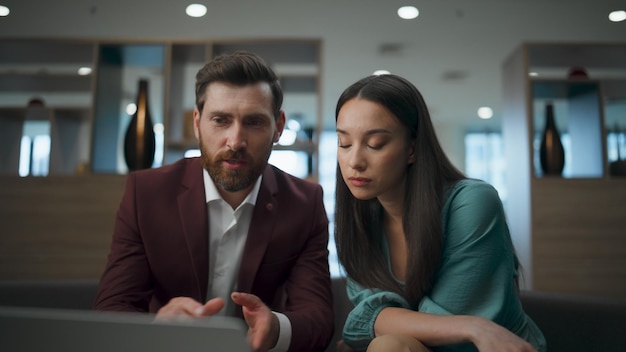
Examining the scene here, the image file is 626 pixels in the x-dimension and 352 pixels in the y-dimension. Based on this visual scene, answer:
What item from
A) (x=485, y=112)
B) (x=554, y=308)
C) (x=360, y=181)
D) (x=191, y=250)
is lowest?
(x=554, y=308)

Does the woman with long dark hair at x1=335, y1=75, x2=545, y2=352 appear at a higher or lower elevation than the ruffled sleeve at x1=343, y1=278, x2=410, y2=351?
higher

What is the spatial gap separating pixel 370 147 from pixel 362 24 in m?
2.64

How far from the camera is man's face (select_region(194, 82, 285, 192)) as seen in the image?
78 centimetres

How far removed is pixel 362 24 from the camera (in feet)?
10.3

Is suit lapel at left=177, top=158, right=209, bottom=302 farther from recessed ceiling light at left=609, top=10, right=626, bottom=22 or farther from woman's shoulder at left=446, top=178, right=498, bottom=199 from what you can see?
recessed ceiling light at left=609, top=10, right=626, bottom=22

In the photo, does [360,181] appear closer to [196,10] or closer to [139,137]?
[139,137]

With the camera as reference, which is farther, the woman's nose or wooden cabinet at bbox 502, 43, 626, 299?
wooden cabinet at bbox 502, 43, 626, 299

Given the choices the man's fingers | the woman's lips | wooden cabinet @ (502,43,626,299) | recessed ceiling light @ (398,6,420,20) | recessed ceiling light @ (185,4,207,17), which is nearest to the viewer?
the man's fingers

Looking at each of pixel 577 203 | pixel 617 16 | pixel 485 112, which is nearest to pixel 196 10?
pixel 577 203

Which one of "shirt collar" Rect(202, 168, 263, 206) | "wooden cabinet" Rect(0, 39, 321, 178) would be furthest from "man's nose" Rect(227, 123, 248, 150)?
"wooden cabinet" Rect(0, 39, 321, 178)

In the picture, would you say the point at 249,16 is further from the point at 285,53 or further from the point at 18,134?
the point at 18,134

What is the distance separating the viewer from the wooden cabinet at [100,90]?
1938mm

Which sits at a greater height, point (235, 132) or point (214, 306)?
point (235, 132)

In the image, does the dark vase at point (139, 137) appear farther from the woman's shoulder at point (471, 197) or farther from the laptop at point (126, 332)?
the laptop at point (126, 332)
